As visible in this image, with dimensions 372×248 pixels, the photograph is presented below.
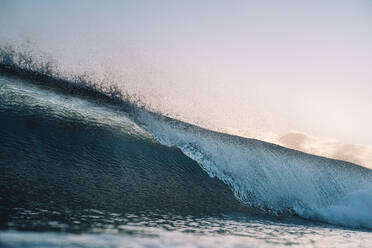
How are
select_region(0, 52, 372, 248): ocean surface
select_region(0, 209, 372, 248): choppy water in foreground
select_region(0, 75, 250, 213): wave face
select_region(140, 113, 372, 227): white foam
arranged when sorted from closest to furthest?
select_region(0, 209, 372, 248): choppy water in foreground
select_region(0, 52, 372, 248): ocean surface
select_region(0, 75, 250, 213): wave face
select_region(140, 113, 372, 227): white foam

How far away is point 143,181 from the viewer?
13.8ft

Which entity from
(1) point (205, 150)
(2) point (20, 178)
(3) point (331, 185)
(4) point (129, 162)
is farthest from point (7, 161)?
(3) point (331, 185)

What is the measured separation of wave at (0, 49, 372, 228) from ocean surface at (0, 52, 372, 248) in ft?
0.09

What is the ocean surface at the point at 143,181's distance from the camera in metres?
2.13

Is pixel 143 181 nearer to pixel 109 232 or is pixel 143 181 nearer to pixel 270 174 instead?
pixel 109 232

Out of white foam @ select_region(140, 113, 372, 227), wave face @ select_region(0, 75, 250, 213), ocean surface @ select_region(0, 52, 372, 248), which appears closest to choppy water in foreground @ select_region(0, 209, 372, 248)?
ocean surface @ select_region(0, 52, 372, 248)

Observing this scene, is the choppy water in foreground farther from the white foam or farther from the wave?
the white foam

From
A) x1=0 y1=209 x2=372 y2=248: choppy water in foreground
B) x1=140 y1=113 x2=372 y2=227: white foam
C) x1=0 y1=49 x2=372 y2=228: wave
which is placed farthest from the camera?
x1=140 y1=113 x2=372 y2=227: white foam

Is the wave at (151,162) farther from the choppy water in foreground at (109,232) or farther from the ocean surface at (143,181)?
the choppy water in foreground at (109,232)

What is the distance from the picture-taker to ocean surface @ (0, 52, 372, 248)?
2129 mm

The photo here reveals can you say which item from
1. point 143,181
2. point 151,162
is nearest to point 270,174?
point 151,162

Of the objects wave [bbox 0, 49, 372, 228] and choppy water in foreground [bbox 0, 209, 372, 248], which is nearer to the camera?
choppy water in foreground [bbox 0, 209, 372, 248]

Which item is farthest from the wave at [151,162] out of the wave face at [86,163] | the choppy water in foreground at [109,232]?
the choppy water in foreground at [109,232]

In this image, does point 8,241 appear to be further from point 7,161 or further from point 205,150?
point 205,150
